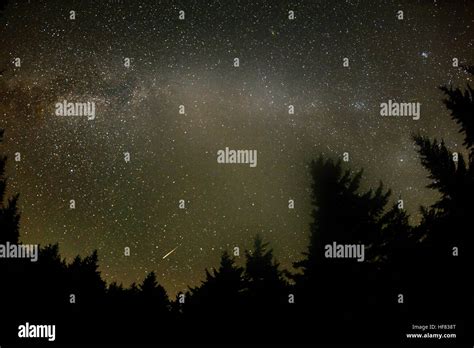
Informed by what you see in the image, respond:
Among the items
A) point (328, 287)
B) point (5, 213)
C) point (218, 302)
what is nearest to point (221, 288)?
point (218, 302)

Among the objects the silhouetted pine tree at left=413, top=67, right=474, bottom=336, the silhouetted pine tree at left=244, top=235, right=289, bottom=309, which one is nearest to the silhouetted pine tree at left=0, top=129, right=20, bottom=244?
the silhouetted pine tree at left=244, top=235, right=289, bottom=309

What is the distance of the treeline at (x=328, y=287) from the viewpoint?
32.3ft

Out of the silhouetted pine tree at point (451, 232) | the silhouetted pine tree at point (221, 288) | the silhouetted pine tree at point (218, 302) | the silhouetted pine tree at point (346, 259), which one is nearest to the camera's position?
the silhouetted pine tree at point (451, 232)

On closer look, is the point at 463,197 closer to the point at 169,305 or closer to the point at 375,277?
the point at 375,277

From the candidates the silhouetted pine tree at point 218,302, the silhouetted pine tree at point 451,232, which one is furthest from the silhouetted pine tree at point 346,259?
the silhouetted pine tree at point 218,302

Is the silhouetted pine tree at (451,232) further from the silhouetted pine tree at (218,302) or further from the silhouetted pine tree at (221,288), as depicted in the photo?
the silhouetted pine tree at (221,288)

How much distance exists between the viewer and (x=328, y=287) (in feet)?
43.6

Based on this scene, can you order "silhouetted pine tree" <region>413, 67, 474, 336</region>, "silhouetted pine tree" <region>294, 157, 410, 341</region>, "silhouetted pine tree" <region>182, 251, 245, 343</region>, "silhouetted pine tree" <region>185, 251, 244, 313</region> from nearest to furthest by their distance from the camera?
"silhouetted pine tree" <region>413, 67, 474, 336</region> → "silhouetted pine tree" <region>294, 157, 410, 341</region> → "silhouetted pine tree" <region>182, 251, 245, 343</region> → "silhouetted pine tree" <region>185, 251, 244, 313</region>

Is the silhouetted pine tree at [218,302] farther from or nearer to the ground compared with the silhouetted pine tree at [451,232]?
nearer to the ground

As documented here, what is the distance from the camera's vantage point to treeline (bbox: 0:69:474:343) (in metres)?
9.84

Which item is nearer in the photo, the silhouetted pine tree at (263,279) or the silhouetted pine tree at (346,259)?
the silhouetted pine tree at (346,259)

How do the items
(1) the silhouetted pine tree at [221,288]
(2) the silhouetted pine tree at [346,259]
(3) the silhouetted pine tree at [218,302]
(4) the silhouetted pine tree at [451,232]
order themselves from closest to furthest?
(4) the silhouetted pine tree at [451,232] < (2) the silhouetted pine tree at [346,259] < (3) the silhouetted pine tree at [218,302] < (1) the silhouetted pine tree at [221,288]

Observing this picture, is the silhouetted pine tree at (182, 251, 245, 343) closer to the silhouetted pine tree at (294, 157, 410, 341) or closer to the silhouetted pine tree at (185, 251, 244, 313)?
the silhouetted pine tree at (185, 251, 244, 313)

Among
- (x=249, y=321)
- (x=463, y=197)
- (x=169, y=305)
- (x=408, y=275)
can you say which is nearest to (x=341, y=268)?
(x=408, y=275)
